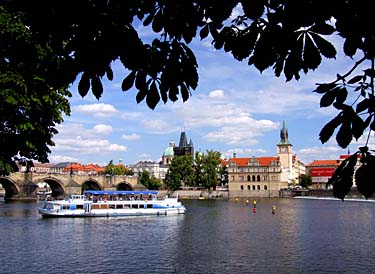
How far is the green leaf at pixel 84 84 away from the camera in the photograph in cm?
294

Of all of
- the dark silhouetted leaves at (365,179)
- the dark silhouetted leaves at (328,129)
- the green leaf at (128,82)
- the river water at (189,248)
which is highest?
the green leaf at (128,82)

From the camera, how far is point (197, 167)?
355 feet

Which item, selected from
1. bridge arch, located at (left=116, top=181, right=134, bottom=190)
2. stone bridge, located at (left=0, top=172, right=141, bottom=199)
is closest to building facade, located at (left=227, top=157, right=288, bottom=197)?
bridge arch, located at (left=116, top=181, right=134, bottom=190)

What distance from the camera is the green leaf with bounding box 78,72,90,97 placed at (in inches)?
116

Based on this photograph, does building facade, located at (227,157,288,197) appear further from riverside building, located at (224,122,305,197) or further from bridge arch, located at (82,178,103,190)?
bridge arch, located at (82,178,103,190)

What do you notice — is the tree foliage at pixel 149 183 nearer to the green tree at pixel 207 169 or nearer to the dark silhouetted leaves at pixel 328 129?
the green tree at pixel 207 169

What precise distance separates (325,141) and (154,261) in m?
18.3

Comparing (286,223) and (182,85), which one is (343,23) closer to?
(182,85)

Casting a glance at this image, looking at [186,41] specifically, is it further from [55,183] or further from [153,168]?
[153,168]

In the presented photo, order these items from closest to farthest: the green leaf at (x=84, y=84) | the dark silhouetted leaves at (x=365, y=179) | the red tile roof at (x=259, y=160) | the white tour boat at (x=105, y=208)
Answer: the dark silhouetted leaves at (x=365, y=179)
the green leaf at (x=84, y=84)
the white tour boat at (x=105, y=208)
the red tile roof at (x=259, y=160)

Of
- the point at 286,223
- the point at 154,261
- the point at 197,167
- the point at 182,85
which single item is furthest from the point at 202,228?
the point at 197,167

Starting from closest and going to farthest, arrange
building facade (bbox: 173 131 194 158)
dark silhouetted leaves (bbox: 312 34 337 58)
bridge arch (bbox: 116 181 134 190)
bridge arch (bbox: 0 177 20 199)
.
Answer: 1. dark silhouetted leaves (bbox: 312 34 337 58)
2. bridge arch (bbox: 0 177 20 199)
3. bridge arch (bbox: 116 181 134 190)
4. building facade (bbox: 173 131 194 158)

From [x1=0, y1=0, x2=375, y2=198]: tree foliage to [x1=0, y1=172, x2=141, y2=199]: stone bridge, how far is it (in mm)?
80113

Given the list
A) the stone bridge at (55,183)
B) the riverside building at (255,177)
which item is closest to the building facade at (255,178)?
the riverside building at (255,177)
